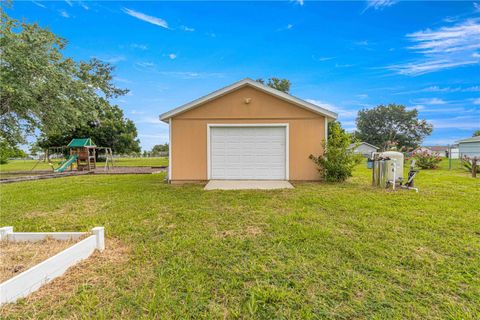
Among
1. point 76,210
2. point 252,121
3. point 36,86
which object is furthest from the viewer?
point 36,86

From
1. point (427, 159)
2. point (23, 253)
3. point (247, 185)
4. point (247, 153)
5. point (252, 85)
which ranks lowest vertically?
point (23, 253)

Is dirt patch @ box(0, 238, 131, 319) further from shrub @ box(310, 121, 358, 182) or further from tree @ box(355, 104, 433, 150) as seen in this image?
tree @ box(355, 104, 433, 150)

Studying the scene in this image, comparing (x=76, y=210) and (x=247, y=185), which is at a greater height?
(x=247, y=185)

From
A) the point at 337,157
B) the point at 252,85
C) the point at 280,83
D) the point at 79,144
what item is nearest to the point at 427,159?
the point at 337,157

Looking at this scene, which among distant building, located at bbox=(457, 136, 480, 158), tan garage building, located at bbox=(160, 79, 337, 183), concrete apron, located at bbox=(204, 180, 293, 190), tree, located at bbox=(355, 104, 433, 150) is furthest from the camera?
tree, located at bbox=(355, 104, 433, 150)

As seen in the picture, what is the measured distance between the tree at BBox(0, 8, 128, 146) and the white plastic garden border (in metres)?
9.64

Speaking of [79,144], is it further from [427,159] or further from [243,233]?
[427,159]

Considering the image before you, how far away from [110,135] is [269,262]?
34596 millimetres

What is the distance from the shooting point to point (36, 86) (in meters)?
10.8

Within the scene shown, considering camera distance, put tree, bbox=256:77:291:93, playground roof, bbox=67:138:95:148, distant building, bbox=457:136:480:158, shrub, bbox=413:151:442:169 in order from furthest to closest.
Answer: tree, bbox=256:77:291:93 < distant building, bbox=457:136:480:158 < playground roof, bbox=67:138:95:148 < shrub, bbox=413:151:442:169

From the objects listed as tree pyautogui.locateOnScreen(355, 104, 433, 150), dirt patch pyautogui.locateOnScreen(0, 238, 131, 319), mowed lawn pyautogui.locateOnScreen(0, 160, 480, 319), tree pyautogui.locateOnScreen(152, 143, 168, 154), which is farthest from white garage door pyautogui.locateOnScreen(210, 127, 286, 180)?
tree pyautogui.locateOnScreen(152, 143, 168, 154)

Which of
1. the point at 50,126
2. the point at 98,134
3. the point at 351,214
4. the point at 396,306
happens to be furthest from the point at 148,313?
the point at 98,134

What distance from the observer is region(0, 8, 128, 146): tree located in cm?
979

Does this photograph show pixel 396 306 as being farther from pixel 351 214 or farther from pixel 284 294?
pixel 351 214
